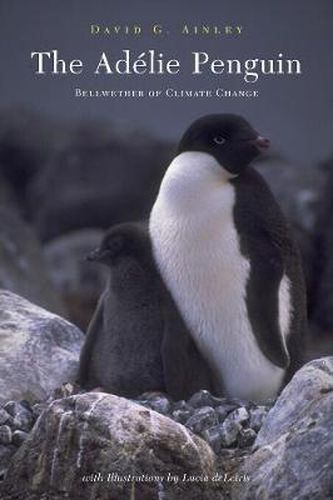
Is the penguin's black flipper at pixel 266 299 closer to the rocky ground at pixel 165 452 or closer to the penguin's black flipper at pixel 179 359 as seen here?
the penguin's black flipper at pixel 179 359

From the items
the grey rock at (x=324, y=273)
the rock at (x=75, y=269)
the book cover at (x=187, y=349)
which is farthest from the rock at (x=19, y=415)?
the rock at (x=75, y=269)

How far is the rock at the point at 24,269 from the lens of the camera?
11.0m

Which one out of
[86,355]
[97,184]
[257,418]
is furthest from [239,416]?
[97,184]

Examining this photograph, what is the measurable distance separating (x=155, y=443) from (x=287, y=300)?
187 centimetres

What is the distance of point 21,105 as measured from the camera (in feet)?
85.9

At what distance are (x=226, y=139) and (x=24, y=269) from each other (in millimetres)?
5100

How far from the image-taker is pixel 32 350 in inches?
261

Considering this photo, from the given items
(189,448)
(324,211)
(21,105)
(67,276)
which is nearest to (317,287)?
(324,211)

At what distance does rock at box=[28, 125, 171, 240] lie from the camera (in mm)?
19484

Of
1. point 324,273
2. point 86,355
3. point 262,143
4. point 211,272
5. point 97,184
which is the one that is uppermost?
point 262,143

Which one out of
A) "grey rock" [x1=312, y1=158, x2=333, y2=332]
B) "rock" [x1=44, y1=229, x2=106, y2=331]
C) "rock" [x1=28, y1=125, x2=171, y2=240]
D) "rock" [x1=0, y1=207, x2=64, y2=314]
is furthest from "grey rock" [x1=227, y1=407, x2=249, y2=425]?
"rock" [x1=28, y1=125, x2=171, y2=240]

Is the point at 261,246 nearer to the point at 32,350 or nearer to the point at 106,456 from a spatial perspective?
the point at 32,350

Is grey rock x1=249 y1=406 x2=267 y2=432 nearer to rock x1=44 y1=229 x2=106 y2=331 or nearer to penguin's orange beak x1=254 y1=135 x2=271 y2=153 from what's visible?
penguin's orange beak x1=254 y1=135 x2=271 y2=153

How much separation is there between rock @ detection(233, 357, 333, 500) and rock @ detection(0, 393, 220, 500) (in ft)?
0.69
